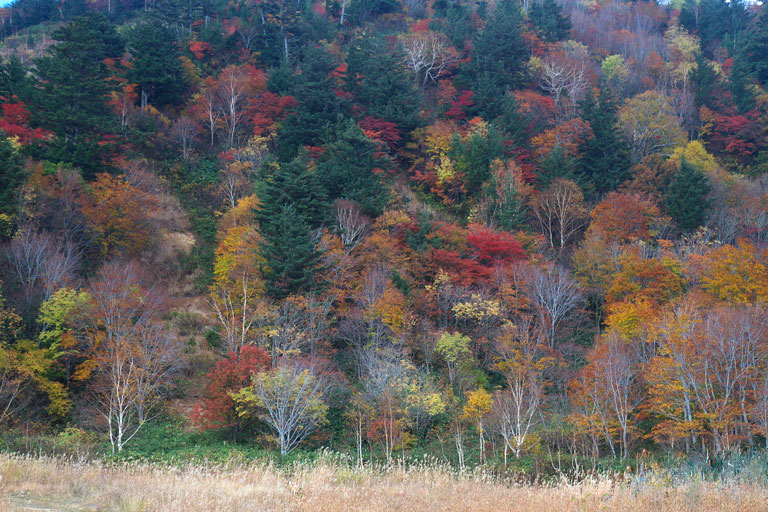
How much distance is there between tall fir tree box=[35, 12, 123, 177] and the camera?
34375mm

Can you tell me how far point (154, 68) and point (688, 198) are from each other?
41.3m

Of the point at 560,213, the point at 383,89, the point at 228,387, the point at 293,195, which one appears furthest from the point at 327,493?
the point at 383,89

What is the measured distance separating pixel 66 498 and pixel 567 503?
28.2ft

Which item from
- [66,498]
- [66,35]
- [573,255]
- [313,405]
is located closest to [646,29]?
[573,255]

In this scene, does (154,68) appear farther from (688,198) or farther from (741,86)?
(741,86)

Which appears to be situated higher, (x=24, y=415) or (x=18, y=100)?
(x=18, y=100)

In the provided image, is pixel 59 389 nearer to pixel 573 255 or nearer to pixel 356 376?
pixel 356 376

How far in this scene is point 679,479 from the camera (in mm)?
10555

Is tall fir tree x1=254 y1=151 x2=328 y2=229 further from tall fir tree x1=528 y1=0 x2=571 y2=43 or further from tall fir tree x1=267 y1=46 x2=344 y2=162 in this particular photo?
tall fir tree x1=528 y1=0 x2=571 y2=43

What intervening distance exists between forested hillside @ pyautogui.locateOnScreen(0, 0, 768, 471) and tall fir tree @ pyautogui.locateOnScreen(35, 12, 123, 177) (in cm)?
17

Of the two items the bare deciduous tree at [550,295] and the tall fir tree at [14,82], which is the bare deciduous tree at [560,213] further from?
the tall fir tree at [14,82]

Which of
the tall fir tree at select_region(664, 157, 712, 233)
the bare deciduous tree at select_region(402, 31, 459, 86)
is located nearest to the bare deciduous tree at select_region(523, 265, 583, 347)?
the tall fir tree at select_region(664, 157, 712, 233)

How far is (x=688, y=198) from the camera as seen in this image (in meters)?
37.7

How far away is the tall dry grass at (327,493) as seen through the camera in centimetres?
873
